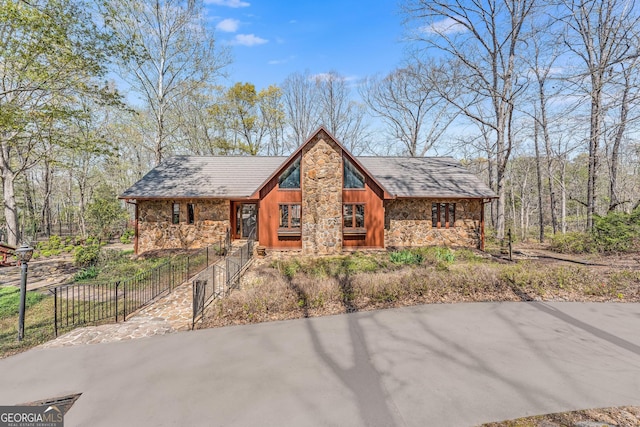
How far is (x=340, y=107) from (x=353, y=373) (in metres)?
28.5

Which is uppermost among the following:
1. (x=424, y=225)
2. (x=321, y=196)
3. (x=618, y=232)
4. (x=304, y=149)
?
(x=304, y=149)

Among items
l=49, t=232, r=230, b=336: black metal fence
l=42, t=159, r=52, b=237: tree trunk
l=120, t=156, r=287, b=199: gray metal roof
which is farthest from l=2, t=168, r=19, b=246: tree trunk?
l=42, t=159, r=52, b=237: tree trunk

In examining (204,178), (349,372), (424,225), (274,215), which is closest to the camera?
(349,372)

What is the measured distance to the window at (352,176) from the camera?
13.6 m

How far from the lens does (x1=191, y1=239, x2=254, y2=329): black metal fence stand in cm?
637

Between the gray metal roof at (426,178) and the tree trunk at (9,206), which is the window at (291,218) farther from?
the tree trunk at (9,206)

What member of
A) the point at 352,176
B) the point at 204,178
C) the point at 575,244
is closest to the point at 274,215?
the point at 352,176

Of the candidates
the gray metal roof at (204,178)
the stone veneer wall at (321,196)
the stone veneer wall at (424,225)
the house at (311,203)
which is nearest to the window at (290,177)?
the house at (311,203)

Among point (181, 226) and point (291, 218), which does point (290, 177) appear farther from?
point (181, 226)

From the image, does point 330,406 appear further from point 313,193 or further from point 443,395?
point 313,193

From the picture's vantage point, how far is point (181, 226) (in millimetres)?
14727

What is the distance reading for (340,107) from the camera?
94.6 ft

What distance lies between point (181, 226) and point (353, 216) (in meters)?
9.62

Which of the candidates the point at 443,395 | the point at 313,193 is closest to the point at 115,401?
the point at 443,395
